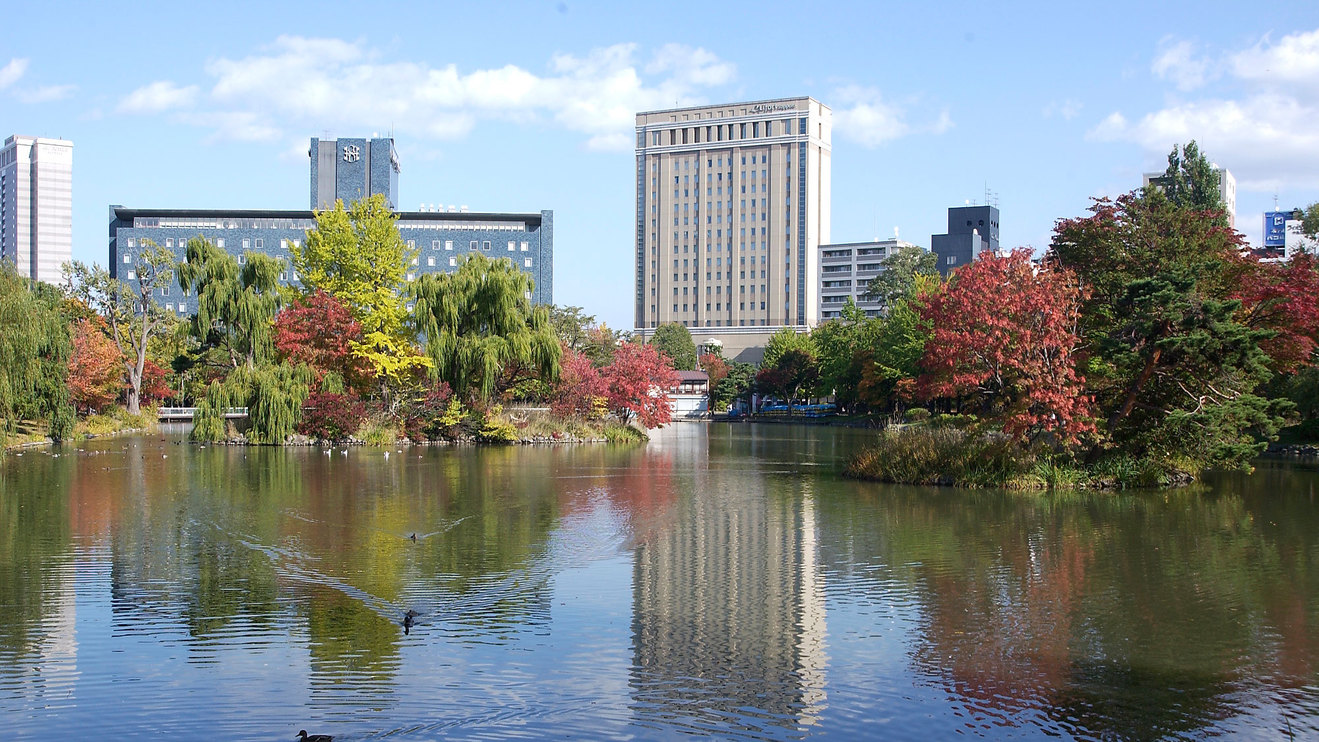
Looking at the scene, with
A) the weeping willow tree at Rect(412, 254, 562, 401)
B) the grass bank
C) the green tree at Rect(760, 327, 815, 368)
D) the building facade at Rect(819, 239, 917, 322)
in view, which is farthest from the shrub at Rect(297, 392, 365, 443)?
the building facade at Rect(819, 239, 917, 322)

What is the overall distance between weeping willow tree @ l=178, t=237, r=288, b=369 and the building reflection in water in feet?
91.1

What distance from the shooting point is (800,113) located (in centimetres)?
14838

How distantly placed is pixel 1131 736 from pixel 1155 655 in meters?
2.49

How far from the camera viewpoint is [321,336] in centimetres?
4372

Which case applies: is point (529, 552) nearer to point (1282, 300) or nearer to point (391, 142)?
point (1282, 300)

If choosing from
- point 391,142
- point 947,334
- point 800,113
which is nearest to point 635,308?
point 800,113

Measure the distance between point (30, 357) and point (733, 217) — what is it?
427 feet

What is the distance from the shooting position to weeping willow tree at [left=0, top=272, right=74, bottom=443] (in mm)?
29828

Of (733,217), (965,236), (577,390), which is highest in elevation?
(733,217)

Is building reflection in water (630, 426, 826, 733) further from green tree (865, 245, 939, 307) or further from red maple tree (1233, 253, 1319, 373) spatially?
green tree (865, 245, 939, 307)

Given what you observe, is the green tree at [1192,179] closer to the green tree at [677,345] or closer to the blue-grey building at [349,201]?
the blue-grey building at [349,201]

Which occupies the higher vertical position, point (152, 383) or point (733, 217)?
point (733, 217)

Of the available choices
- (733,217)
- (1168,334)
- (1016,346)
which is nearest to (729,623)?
(1016,346)

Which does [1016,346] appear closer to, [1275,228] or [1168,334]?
[1168,334]
